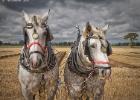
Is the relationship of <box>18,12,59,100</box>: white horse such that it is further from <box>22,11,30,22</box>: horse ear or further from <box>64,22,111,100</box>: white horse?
<box>64,22,111,100</box>: white horse

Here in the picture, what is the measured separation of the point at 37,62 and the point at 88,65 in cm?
128

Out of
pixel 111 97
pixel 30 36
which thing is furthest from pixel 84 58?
pixel 111 97

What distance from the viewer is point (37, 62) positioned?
557 centimetres

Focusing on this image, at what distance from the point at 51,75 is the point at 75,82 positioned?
552mm

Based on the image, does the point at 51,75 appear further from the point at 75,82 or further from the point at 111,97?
the point at 111,97

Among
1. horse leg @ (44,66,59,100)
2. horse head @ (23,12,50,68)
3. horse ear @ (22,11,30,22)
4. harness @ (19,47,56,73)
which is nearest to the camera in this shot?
horse head @ (23,12,50,68)

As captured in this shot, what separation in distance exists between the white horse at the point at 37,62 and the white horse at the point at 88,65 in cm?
38

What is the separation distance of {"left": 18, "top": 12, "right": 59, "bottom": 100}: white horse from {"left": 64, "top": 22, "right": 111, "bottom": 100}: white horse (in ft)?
1.23

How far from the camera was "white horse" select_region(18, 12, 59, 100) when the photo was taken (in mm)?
5656

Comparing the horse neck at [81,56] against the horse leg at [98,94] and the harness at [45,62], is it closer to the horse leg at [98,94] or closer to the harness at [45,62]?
the harness at [45,62]

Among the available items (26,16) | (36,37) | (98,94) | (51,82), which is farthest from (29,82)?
(98,94)

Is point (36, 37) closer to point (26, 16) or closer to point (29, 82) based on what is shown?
point (26, 16)

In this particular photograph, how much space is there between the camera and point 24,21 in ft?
19.6

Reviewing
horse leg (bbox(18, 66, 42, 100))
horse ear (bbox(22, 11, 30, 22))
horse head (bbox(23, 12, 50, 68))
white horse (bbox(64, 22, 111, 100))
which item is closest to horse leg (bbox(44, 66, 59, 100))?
horse leg (bbox(18, 66, 42, 100))
